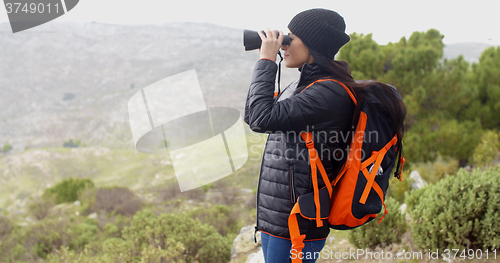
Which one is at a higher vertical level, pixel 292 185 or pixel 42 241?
pixel 292 185

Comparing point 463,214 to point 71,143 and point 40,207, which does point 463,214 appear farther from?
point 71,143

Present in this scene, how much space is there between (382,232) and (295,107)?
253cm

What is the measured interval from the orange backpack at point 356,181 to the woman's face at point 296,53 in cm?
16

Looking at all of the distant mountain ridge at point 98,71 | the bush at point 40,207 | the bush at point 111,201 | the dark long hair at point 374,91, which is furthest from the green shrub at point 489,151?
the distant mountain ridge at point 98,71

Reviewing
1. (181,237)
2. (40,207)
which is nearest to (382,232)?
→ (181,237)

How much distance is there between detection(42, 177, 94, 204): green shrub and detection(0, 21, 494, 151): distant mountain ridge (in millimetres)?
23780

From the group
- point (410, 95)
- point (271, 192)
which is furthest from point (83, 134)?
point (271, 192)

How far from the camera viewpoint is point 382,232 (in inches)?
120

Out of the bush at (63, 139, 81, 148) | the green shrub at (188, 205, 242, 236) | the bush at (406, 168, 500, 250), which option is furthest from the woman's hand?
the bush at (63, 139, 81, 148)

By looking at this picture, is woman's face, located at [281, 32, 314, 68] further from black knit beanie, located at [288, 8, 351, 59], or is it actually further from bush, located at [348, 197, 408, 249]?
bush, located at [348, 197, 408, 249]

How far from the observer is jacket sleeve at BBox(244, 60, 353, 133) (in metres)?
1.05

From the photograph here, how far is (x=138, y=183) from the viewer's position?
24641mm

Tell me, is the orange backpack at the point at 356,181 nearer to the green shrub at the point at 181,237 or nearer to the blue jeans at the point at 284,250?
the blue jeans at the point at 284,250

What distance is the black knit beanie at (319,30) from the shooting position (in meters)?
1.17
